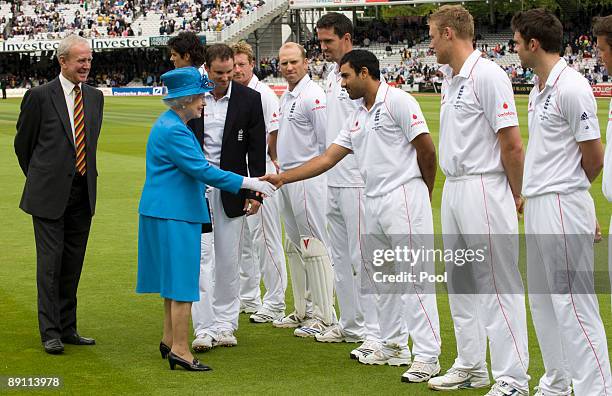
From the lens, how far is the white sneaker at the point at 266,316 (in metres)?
8.81

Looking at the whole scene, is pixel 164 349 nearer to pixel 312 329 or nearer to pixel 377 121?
pixel 312 329

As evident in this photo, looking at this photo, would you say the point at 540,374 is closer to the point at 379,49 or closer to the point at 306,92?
the point at 306,92

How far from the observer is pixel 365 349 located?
7336 millimetres

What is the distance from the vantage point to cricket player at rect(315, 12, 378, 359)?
7746 mm

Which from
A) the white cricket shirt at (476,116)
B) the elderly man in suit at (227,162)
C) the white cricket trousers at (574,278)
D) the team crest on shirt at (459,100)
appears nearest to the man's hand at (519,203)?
the white cricket shirt at (476,116)

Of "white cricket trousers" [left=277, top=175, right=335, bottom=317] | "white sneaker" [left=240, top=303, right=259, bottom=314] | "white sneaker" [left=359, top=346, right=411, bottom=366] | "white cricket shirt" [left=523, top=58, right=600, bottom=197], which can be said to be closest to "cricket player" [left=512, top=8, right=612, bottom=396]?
"white cricket shirt" [left=523, top=58, right=600, bottom=197]

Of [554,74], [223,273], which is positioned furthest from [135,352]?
[554,74]

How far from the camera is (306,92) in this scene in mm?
8359

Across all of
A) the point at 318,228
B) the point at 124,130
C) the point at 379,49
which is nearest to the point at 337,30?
the point at 318,228

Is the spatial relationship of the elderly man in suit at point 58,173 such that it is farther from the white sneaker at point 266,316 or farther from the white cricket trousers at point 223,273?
the white sneaker at point 266,316

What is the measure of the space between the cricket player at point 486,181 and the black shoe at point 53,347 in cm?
311

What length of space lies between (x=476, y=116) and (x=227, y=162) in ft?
8.01

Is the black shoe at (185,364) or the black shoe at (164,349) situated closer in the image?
the black shoe at (185,364)

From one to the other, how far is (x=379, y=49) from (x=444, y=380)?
227 ft
